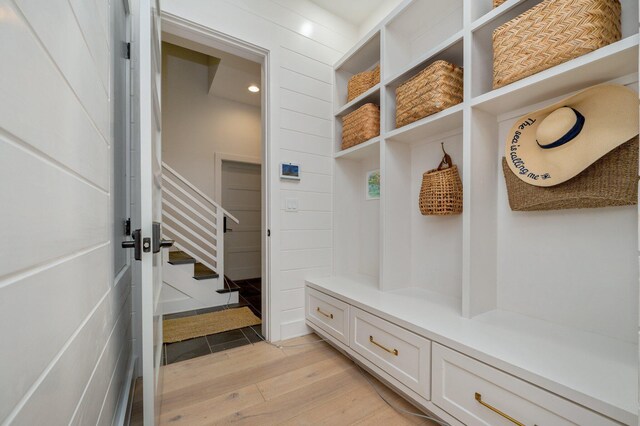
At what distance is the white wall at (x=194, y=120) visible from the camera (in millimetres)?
3854

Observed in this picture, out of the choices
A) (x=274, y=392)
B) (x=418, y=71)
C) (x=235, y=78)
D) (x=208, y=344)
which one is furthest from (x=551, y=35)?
(x=235, y=78)

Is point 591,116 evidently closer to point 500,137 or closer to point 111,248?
point 500,137

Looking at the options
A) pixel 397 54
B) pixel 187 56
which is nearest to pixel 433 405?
pixel 397 54

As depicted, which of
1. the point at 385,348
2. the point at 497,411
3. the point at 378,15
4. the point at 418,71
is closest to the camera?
the point at 497,411

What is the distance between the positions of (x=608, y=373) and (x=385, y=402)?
97 centimetres

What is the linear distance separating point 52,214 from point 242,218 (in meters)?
4.18

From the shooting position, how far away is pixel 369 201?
2.42m

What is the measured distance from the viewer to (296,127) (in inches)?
87.8

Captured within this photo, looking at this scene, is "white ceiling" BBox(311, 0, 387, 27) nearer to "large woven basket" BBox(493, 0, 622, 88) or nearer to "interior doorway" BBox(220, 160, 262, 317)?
"large woven basket" BBox(493, 0, 622, 88)

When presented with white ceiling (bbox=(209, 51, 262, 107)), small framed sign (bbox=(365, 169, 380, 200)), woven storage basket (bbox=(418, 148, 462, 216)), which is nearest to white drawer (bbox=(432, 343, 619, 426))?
woven storage basket (bbox=(418, 148, 462, 216))

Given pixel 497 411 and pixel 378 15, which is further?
pixel 378 15

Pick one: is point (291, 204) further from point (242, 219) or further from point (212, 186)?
point (242, 219)

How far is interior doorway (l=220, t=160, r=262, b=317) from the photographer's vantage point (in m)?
4.42

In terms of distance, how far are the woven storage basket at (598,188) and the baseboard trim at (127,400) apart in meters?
2.16
